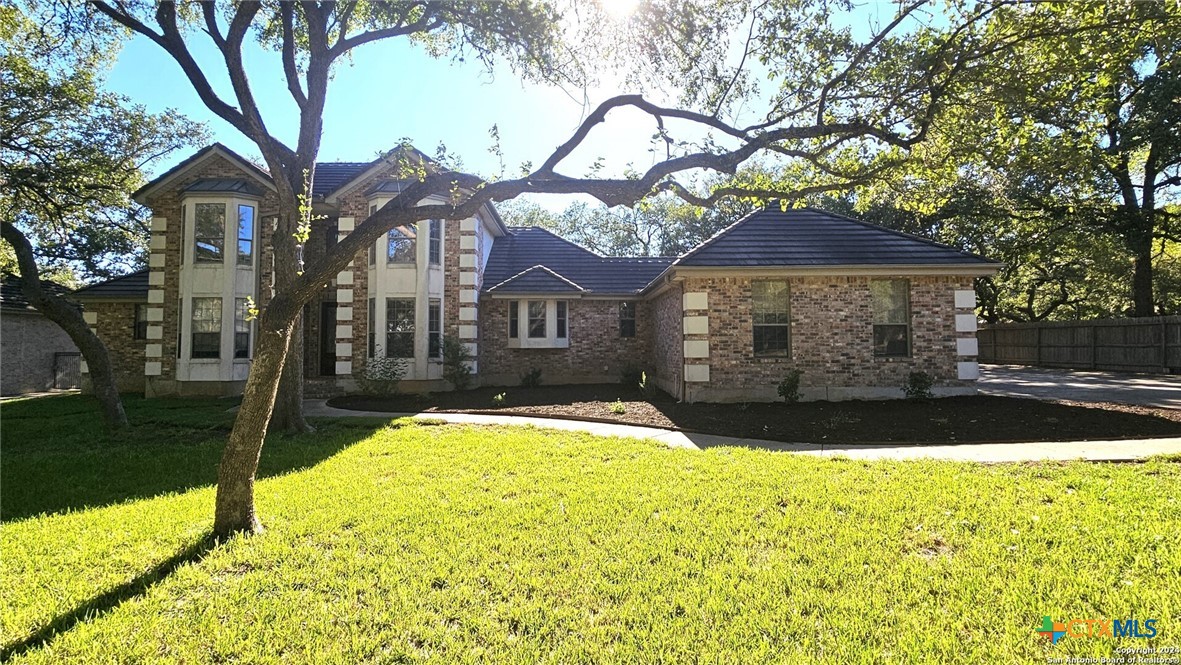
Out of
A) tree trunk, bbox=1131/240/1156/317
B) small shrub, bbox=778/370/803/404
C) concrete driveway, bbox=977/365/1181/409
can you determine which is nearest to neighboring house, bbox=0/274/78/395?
small shrub, bbox=778/370/803/404

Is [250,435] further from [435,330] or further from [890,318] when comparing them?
[890,318]

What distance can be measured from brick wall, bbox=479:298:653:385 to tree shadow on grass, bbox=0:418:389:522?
750 centimetres

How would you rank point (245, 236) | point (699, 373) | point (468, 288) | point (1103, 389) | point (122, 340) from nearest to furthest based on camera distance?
point (699, 373)
point (1103, 389)
point (245, 236)
point (468, 288)
point (122, 340)

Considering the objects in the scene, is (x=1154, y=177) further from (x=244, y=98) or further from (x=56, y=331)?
(x=56, y=331)

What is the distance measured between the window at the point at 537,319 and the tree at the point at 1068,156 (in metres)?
10.7

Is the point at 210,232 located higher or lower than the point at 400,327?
higher

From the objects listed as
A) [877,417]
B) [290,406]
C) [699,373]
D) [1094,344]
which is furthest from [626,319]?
[1094,344]

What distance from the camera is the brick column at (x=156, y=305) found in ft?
50.4

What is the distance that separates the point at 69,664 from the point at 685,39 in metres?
8.41

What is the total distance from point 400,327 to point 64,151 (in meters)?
11.7

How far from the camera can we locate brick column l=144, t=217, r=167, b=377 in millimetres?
15352

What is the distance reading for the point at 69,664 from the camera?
8.49 feet

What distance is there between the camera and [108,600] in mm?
3246

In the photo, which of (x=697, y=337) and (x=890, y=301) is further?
(x=890, y=301)
